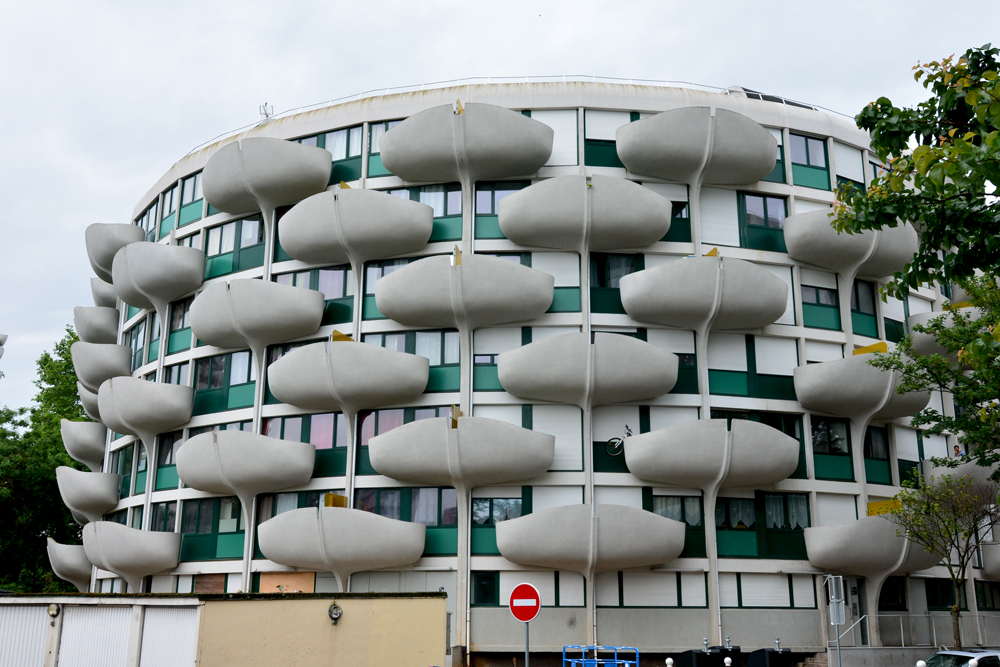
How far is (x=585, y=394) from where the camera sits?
32.4m

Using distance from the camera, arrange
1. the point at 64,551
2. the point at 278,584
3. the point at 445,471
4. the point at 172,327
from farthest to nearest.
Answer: the point at 64,551
the point at 172,327
the point at 278,584
the point at 445,471

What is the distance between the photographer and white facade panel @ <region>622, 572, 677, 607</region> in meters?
32.6

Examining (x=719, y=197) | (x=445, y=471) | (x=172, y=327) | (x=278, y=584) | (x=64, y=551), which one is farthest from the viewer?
(x=64, y=551)

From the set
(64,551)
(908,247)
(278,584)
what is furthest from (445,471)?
(64,551)

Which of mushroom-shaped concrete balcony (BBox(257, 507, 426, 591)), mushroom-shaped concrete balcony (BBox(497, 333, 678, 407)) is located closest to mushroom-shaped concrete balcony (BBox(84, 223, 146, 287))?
mushroom-shaped concrete balcony (BBox(257, 507, 426, 591))

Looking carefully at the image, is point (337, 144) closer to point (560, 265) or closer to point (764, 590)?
point (560, 265)

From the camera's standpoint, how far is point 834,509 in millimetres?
34812

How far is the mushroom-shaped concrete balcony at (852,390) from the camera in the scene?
33312mm

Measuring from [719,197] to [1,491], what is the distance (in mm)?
37365

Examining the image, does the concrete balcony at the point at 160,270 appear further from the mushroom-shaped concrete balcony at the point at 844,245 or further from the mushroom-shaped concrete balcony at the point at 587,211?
the mushroom-shaped concrete balcony at the point at 844,245

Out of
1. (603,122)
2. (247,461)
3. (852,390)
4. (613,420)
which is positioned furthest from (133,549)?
(852,390)

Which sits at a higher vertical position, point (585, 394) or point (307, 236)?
point (307, 236)

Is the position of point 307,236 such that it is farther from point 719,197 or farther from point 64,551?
point 64,551

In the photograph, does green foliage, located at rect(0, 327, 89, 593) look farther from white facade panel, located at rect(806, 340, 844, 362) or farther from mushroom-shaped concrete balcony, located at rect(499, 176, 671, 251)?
white facade panel, located at rect(806, 340, 844, 362)
